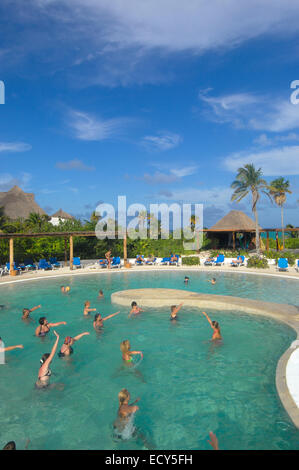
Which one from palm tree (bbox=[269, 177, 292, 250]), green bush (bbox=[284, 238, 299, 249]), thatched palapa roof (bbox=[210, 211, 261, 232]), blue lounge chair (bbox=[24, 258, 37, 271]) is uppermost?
palm tree (bbox=[269, 177, 292, 250])

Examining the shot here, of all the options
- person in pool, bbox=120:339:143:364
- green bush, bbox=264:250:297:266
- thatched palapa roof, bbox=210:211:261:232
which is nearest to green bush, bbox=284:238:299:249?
thatched palapa roof, bbox=210:211:261:232

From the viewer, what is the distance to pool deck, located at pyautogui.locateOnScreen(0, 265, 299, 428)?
207 inches

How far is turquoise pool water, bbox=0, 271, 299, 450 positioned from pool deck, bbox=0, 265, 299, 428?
253 mm

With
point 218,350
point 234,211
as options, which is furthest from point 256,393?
point 234,211

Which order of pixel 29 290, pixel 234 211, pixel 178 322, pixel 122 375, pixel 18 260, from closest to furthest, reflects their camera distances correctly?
1. pixel 122 375
2. pixel 178 322
3. pixel 29 290
4. pixel 18 260
5. pixel 234 211

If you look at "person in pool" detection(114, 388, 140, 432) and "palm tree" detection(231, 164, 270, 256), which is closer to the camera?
"person in pool" detection(114, 388, 140, 432)

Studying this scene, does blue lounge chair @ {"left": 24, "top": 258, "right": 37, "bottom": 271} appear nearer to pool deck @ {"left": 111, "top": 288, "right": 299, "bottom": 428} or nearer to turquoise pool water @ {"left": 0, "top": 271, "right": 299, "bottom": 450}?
turquoise pool water @ {"left": 0, "top": 271, "right": 299, "bottom": 450}

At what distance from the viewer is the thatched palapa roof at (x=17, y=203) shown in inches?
1788

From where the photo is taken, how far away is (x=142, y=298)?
12.1 meters

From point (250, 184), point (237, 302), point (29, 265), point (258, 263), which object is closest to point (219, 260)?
point (258, 263)

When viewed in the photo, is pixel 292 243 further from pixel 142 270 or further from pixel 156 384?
pixel 156 384

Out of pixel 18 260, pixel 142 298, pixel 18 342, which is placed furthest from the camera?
pixel 18 260

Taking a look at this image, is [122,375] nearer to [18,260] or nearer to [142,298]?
[142,298]
